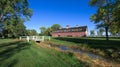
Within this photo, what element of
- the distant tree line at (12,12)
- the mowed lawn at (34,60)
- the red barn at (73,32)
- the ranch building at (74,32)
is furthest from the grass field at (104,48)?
the red barn at (73,32)

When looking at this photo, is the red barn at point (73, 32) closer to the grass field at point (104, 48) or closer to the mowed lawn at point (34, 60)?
the grass field at point (104, 48)

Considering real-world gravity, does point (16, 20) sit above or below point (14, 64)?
above

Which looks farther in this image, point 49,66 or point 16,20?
point 16,20

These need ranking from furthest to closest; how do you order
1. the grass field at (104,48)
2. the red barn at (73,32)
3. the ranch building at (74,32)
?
1. the red barn at (73,32)
2. the ranch building at (74,32)
3. the grass field at (104,48)

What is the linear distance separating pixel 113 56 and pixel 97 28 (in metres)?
24.5

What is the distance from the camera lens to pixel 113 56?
17.6 m

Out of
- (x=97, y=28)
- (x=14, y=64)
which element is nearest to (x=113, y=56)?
(x=14, y=64)

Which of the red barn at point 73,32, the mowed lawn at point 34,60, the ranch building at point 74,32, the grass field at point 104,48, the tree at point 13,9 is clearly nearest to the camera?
the mowed lawn at point 34,60

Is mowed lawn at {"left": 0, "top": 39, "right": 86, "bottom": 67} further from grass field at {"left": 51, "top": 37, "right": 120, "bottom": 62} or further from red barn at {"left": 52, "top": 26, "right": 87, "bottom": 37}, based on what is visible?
red barn at {"left": 52, "top": 26, "right": 87, "bottom": 37}

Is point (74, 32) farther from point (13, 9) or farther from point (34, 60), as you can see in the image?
point (34, 60)

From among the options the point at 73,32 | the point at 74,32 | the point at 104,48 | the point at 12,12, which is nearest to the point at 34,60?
the point at 104,48

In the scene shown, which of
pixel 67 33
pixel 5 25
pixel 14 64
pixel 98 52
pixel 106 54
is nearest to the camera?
pixel 14 64

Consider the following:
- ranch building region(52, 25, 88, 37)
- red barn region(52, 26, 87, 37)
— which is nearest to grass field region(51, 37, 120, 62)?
ranch building region(52, 25, 88, 37)

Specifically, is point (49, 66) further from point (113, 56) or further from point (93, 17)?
point (93, 17)
